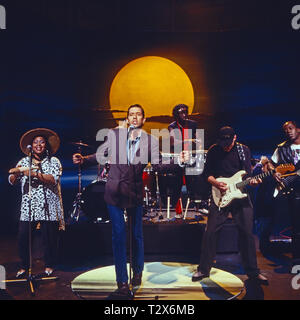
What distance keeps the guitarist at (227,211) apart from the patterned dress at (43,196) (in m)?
2.21

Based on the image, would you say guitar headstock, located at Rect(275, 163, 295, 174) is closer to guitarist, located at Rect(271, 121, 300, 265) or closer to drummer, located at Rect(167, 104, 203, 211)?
guitarist, located at Rect(271, 121, 300, 265)

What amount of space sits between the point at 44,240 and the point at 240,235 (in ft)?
9.29

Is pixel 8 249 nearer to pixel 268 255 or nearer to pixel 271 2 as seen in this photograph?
pixel 268 255

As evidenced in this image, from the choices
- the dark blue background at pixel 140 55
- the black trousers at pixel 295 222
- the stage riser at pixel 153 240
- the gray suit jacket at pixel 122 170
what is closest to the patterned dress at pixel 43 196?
the stage riser at pixel 153 240

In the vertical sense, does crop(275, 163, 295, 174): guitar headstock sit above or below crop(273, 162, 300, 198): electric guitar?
above

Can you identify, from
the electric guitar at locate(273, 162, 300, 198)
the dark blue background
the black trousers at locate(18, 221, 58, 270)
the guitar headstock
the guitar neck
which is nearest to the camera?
the guitar neck

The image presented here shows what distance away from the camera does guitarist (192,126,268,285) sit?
4.84 meters

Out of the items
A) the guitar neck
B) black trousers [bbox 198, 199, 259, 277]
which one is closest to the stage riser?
black trousers [bbox 198, 199, 259, 277]

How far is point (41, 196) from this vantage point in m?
5.23

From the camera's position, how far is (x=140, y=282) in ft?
15.0

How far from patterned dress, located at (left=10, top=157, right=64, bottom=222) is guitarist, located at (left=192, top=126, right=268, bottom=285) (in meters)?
2.21

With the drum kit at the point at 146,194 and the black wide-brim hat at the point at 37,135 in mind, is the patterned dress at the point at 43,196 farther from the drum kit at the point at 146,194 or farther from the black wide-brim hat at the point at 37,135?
the drum kit at the point at 146,194

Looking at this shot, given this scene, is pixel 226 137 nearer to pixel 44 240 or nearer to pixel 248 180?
pixel 248 180
